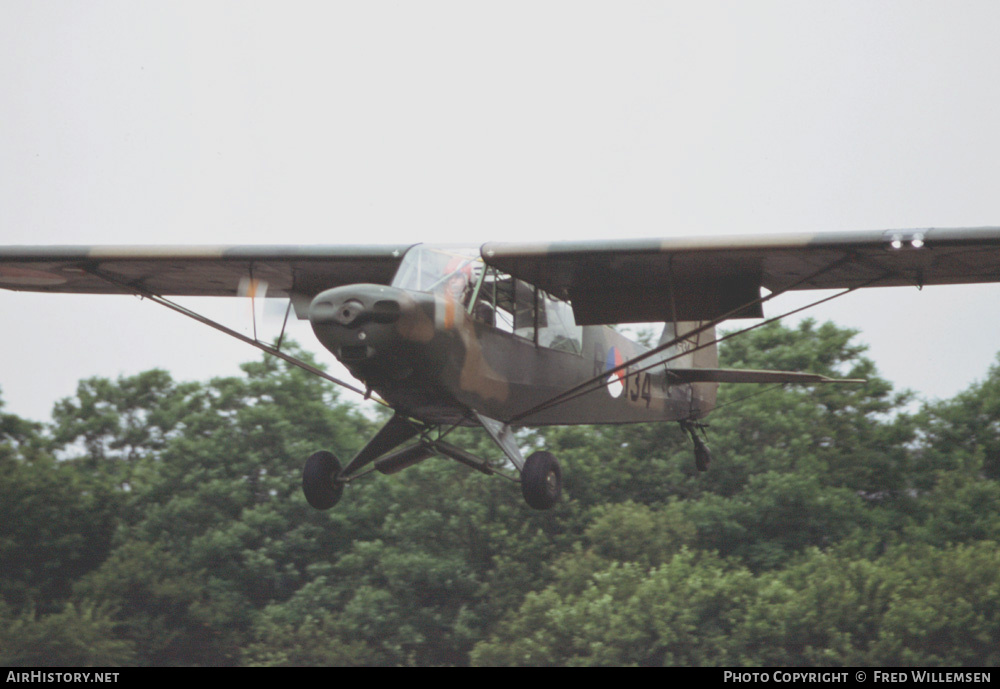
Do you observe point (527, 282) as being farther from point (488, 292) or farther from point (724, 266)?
point (724, 266)

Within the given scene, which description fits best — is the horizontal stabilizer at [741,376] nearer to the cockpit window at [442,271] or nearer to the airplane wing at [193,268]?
the cockpit window at [442,271]

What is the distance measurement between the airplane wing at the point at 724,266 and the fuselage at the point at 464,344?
38 cm

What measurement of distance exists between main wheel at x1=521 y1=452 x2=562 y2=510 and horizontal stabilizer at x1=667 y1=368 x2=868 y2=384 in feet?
12.0

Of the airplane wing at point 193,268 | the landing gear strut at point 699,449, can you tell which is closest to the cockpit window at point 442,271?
the airplane wing at point 193,268

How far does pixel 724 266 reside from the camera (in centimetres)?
1228

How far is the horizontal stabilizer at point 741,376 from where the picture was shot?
13859 millimetres

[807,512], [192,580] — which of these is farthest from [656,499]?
[192,580]

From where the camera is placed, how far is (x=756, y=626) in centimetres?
2861

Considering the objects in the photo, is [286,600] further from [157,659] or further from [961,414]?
[961,414]

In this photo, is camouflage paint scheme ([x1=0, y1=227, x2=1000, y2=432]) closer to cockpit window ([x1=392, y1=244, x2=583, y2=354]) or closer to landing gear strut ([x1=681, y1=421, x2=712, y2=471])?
cockpit window ([x1=392, y1=244, x2=583, y2=354])

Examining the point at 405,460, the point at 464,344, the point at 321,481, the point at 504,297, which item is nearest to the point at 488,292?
the point at 504,297

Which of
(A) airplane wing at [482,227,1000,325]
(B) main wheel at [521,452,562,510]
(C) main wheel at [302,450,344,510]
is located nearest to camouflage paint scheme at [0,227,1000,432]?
(A) airplane wing at [482,227,1000,325]

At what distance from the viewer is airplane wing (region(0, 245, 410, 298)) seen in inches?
493

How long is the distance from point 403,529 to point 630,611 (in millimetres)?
8094
